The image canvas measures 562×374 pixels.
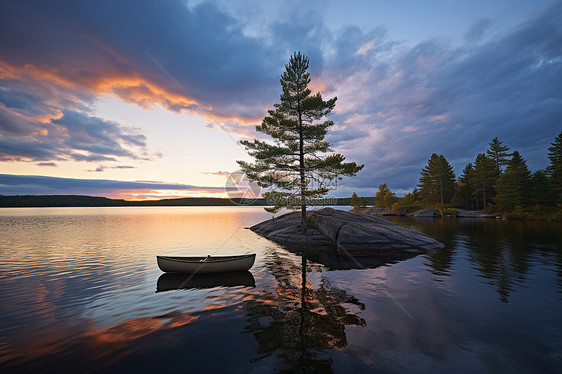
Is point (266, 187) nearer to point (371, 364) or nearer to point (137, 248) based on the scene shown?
point (137, 248)

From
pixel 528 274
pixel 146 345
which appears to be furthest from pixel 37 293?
pixel 528 274

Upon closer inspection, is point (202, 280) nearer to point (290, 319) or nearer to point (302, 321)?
point (290, 319)

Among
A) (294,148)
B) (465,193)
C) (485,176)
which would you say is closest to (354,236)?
(294,148)

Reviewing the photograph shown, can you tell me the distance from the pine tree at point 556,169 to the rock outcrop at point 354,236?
5735 cm

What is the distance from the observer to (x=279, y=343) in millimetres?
7219

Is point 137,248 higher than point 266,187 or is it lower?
lower

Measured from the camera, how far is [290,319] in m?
8.77

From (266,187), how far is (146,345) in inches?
773

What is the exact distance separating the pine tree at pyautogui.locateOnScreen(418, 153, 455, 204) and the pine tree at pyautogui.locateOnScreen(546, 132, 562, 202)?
2476 cm

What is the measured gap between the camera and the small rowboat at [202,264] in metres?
14.7

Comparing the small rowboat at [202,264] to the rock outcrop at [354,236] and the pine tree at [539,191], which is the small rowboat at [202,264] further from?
the pine tree at [539,191]

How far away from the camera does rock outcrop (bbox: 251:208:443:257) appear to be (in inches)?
870

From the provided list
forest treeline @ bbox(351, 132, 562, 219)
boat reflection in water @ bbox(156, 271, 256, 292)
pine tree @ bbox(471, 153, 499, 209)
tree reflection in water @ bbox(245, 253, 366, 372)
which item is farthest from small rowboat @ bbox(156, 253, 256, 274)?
pine tree @ bbox(471, 153, 499, 209)

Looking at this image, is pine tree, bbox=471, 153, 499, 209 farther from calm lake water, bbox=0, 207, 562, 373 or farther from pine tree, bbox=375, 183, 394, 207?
calm lake water, bbox=0, 207, 562, 373
